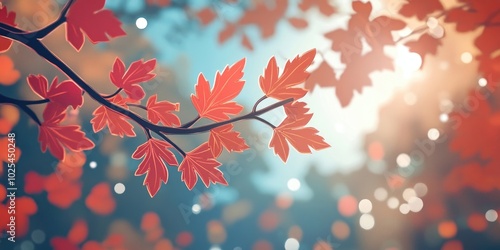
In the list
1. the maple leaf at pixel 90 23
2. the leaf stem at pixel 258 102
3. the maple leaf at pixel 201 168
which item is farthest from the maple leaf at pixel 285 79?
the maple leaf at pixel 90 23

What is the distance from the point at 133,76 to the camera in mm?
1480

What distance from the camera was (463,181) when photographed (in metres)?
1.54

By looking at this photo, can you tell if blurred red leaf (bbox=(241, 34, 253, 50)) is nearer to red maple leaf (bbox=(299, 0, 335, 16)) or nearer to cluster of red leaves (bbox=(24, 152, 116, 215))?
red maple leaf (bbox=(299, 0, 335, 16))

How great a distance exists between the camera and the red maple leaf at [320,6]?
1.52 metres

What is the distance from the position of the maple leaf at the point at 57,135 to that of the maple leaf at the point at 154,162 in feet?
0.60

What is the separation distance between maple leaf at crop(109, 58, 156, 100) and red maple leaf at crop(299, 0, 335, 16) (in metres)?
0.52

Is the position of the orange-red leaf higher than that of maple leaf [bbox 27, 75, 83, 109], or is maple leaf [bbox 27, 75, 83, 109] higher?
maple leaf [bbox 27, 75, 83, 109]

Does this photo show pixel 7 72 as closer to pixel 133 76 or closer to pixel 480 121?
pixel 133 76

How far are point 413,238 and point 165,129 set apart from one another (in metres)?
0.88

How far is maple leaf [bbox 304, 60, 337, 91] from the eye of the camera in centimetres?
151

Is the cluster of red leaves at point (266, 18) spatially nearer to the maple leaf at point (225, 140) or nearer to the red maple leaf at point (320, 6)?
the red maple leaf at point (320, 6)

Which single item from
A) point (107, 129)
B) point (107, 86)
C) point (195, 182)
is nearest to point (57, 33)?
point (107, 86)

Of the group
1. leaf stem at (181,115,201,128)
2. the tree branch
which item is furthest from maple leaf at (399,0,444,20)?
the tree branch

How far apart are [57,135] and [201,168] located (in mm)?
463
